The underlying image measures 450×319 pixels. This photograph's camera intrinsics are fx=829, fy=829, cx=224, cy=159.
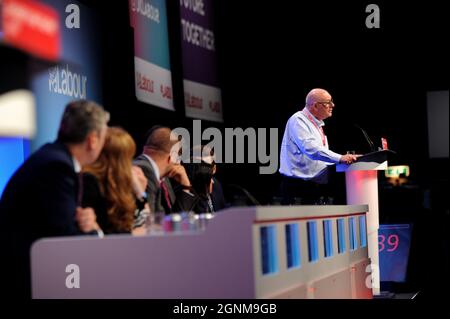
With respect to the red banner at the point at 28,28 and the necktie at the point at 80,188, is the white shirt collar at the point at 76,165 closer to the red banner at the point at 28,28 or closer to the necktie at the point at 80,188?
the necktie at the point at 80,188

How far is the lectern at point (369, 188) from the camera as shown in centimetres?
506

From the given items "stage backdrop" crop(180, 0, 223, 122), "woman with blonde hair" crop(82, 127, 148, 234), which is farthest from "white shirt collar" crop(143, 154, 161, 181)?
"stage backdrop" crop(180, 0, 223, 122)

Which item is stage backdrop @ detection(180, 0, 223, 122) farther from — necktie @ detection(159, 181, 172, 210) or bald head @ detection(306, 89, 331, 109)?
necktie @ detection(159, 181, 172, 210)

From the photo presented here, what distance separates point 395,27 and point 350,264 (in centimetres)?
425

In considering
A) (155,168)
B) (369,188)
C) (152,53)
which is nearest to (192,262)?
(155,168)

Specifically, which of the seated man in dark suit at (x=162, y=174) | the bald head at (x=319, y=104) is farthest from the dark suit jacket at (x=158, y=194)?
the bald head at (x=319, y=104)

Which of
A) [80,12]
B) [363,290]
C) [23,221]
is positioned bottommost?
[363,290]

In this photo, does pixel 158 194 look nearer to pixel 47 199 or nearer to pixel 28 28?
pixel 47 199

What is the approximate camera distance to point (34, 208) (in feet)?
9.15

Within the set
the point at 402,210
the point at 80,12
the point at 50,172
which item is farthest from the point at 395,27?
the point at 50,172

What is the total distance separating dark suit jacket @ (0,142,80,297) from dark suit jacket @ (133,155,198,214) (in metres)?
0.98

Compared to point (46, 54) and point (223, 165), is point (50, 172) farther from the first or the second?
point (223, 165)

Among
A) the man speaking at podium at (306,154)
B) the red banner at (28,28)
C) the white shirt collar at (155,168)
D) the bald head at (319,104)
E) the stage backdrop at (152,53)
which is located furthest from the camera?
the stage backdrop at (152,53)

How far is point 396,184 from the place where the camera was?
9953mm
